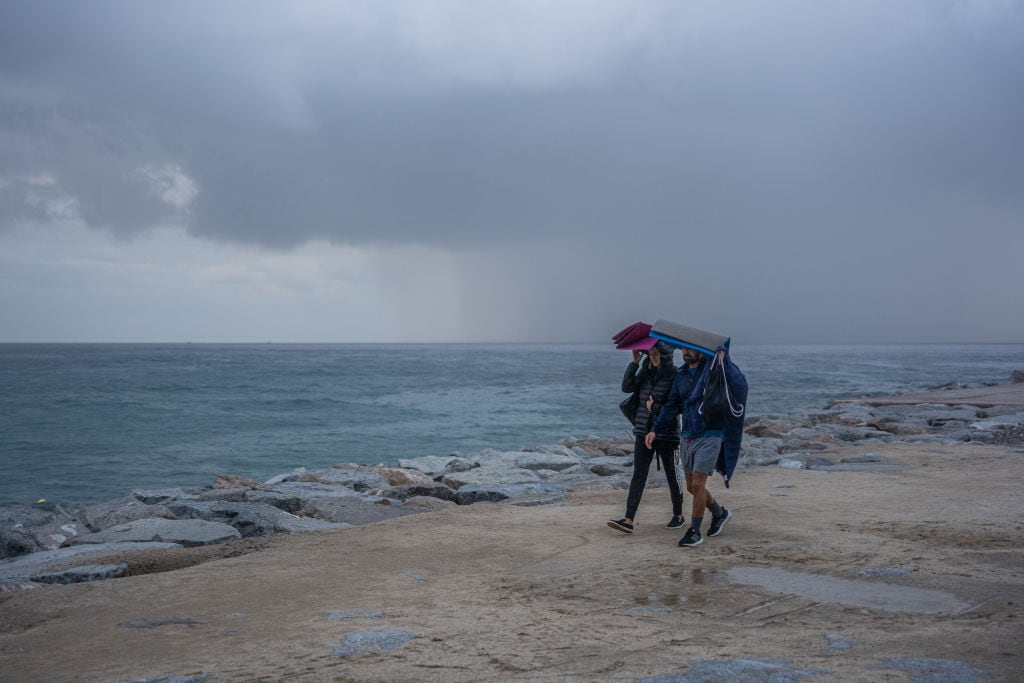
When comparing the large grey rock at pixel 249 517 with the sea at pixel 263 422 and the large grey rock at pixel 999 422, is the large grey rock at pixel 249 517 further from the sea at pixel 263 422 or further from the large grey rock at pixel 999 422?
the large grey rock at pixel 999 422

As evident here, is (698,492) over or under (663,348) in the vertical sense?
under

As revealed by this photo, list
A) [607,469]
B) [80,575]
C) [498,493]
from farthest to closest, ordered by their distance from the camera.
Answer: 1. [607,469]
2. [498,493]
3. [80,575]

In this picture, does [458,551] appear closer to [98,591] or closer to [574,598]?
[574,598]

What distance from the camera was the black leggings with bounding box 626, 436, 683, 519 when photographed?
6.96 metres

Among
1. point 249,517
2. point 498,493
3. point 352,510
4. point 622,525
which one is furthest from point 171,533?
point 622,525

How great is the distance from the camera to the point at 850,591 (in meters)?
5.13

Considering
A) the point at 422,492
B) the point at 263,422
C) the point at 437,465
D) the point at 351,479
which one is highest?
the point at 422,492

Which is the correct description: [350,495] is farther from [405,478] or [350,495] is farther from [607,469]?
[607,469]

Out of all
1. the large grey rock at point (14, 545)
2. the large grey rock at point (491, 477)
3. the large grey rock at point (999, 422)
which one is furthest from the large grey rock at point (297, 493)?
the large grey rock at point (999, 422)

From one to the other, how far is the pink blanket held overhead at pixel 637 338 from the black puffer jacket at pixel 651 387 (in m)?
0.18

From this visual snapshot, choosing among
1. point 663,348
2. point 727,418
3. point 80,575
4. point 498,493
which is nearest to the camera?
point 80,575

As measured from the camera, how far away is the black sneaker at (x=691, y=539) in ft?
21.2

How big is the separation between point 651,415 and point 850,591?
2279 millimetres

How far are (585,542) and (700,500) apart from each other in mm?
1062
